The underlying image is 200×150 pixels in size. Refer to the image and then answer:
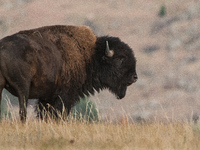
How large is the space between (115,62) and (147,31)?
58.8 metres

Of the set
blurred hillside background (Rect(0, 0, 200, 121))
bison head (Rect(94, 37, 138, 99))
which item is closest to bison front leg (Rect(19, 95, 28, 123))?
bison head (Rect(94, 37, 138, 99))

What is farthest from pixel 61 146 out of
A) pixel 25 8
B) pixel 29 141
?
pixel 25 8

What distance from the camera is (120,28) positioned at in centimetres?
6875

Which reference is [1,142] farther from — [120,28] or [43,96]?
[120,28]

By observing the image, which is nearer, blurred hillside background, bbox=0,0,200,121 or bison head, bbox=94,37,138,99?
bison head, bbox=94,37,138,99

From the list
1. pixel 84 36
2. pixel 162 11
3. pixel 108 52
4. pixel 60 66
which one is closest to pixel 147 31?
pixel 162 11

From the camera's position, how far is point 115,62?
30.0 feet

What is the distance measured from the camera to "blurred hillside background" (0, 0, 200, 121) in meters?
50.2

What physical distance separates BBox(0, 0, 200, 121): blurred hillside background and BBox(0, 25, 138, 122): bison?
3531 centimetres

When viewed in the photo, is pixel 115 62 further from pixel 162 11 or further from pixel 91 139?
pixel 162 11

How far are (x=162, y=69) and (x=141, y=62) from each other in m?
3.01

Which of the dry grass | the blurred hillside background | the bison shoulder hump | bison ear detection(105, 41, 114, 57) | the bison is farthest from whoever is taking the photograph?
the blurred hillside background

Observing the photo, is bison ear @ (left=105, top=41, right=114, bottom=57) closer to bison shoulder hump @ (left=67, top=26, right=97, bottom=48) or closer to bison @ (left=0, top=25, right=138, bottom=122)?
bison @ (left=0, top=25, right=138, bottom=122)

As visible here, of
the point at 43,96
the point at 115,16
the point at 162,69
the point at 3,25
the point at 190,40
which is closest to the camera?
the point at 43,96
